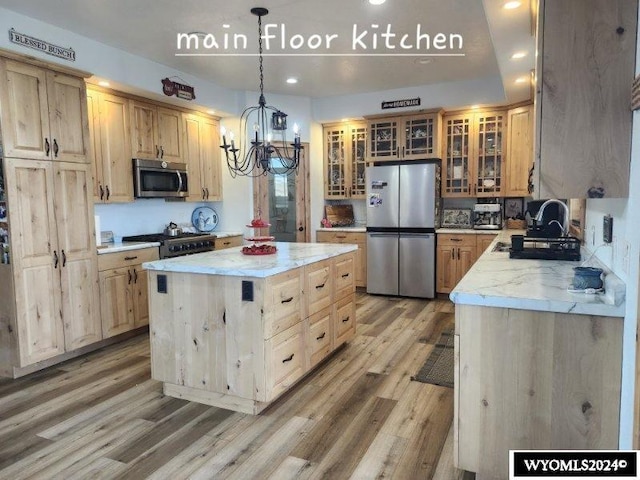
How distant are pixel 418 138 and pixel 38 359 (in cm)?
463

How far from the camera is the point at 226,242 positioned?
17.0ft

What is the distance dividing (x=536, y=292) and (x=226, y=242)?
4.00 meters

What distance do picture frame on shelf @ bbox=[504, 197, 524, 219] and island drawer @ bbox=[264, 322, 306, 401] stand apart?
3.72m

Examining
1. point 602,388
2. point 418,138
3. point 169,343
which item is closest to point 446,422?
point 602,388

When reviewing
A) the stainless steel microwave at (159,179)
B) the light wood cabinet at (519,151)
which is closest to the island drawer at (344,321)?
the stainless steel microwave at (159,179)

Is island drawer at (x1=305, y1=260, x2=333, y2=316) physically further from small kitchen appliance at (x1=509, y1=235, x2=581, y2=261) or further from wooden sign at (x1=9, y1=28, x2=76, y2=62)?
wooden sign at (x1=9, y1=28, x2=76, y2=62)

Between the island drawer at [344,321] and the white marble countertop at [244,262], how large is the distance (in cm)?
47

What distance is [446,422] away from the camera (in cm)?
245

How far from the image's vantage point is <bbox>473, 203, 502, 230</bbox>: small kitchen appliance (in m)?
5.25

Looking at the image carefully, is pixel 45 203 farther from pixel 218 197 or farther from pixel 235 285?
pixel 218 197

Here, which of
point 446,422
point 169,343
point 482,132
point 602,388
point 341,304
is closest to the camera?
point 602,388

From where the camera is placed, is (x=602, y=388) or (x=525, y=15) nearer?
(x=602, y=388)

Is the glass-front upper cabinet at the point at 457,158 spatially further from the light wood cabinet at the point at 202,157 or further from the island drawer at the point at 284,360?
the island drawer at the point at 284,360

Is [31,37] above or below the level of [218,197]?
above
